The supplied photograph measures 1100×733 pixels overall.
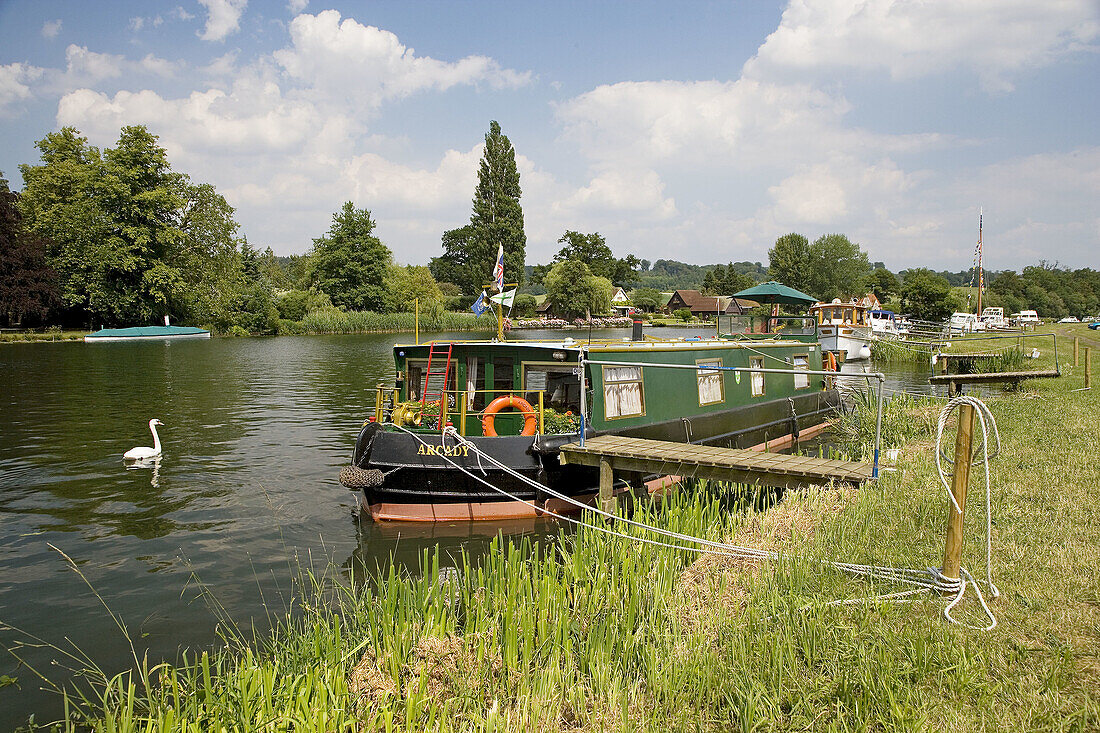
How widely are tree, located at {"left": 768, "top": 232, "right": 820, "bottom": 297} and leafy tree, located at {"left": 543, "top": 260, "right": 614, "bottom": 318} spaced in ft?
98.0

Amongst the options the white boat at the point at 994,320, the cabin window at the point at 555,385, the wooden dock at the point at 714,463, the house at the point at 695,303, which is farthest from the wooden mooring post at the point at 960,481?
the house at the point at 695,303

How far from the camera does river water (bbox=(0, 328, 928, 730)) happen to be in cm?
682

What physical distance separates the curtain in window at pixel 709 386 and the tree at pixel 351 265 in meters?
56.2

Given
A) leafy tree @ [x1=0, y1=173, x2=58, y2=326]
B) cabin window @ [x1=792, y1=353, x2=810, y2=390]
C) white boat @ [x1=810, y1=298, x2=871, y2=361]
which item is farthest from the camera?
leafy tree @ [x1=0, y1=173, x2=58, y2=326]

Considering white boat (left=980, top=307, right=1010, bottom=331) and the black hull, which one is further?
white boat (left=980, top=307, right=1010, bottom=331)

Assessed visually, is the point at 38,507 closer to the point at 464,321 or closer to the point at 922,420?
the point at 922,420

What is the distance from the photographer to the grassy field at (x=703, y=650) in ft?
12.0

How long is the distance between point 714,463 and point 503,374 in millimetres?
4561

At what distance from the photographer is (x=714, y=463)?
299 inches

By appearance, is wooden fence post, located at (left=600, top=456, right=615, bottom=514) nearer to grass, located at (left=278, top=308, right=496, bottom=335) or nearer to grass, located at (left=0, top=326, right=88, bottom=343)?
grass, located at (left=0, top=326, right=88, bottom=343)

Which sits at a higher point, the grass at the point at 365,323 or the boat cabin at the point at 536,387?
the grass at the point at 365,323

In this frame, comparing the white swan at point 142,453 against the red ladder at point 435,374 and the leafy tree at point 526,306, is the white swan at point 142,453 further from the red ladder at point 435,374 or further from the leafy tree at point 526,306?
the leafy tree at point 526,306

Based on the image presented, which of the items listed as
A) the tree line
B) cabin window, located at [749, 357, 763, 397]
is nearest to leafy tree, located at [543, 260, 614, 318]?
the tree line

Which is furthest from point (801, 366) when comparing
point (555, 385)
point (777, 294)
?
point (555, 385)
